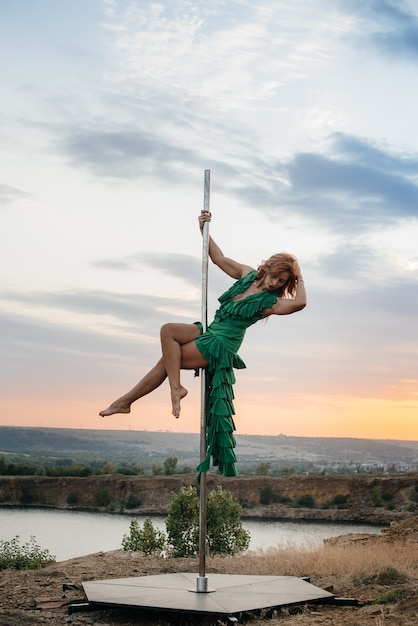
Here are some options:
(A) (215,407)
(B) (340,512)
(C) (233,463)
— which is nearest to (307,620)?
(C) (233,463)

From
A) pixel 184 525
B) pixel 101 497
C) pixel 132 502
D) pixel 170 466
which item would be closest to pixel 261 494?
pixel 132 502

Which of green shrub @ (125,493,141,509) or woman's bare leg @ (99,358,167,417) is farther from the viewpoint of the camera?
green shrub @ (125,493,141,509)

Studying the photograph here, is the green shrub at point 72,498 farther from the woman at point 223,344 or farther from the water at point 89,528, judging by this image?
the woman at point 223,344

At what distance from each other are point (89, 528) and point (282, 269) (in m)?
22.1

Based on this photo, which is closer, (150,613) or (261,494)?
(150,613)

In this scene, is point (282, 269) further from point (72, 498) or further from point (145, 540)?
point (72, 498)

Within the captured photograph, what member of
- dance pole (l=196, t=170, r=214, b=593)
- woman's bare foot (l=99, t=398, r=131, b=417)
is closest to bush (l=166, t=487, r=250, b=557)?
dance pole (l=196, t=170, r=214, b=593)

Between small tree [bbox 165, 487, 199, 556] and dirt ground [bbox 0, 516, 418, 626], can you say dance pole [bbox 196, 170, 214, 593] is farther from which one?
small tree [bbox 165, 487, 199, 556]

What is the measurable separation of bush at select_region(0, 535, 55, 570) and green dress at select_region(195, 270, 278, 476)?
610 cm

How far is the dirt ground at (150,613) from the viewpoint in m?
6.45

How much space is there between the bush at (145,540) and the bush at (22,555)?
62.2 inches

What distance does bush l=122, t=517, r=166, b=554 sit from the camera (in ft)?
45.9

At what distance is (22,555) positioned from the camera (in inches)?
510

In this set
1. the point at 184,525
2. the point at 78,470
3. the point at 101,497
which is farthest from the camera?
the point at 78,470
